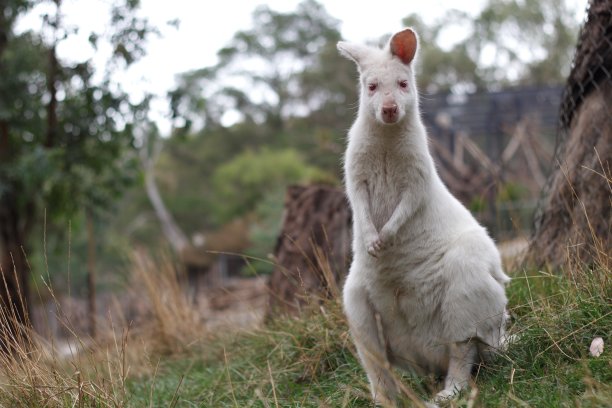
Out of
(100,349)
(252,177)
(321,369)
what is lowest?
(252,177)

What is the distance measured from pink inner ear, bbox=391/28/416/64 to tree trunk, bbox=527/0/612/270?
1497 millimetres

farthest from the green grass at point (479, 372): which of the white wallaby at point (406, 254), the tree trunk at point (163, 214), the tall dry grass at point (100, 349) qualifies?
the tree trunk at point (163, 214)

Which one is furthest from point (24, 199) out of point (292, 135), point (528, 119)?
point (292, 135)

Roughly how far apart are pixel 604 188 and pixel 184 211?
105ft

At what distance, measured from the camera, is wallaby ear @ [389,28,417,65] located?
3623 millimetres

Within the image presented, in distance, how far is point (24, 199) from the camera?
7.79 meters

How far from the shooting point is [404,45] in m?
3.65

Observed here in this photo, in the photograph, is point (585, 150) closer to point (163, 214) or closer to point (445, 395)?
point (445, 395)

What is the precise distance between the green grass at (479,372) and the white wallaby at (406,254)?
159mm

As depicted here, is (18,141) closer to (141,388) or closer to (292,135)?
(141,388)

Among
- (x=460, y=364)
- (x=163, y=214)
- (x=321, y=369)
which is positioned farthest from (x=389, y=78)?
(x=163, y=214)

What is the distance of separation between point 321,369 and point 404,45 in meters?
1.97

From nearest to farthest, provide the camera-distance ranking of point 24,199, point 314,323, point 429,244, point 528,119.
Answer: point 429,244, point 314,323, point 24,199, point 528,119

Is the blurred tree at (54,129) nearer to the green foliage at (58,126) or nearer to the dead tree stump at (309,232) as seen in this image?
the green foliage at (58,126)
